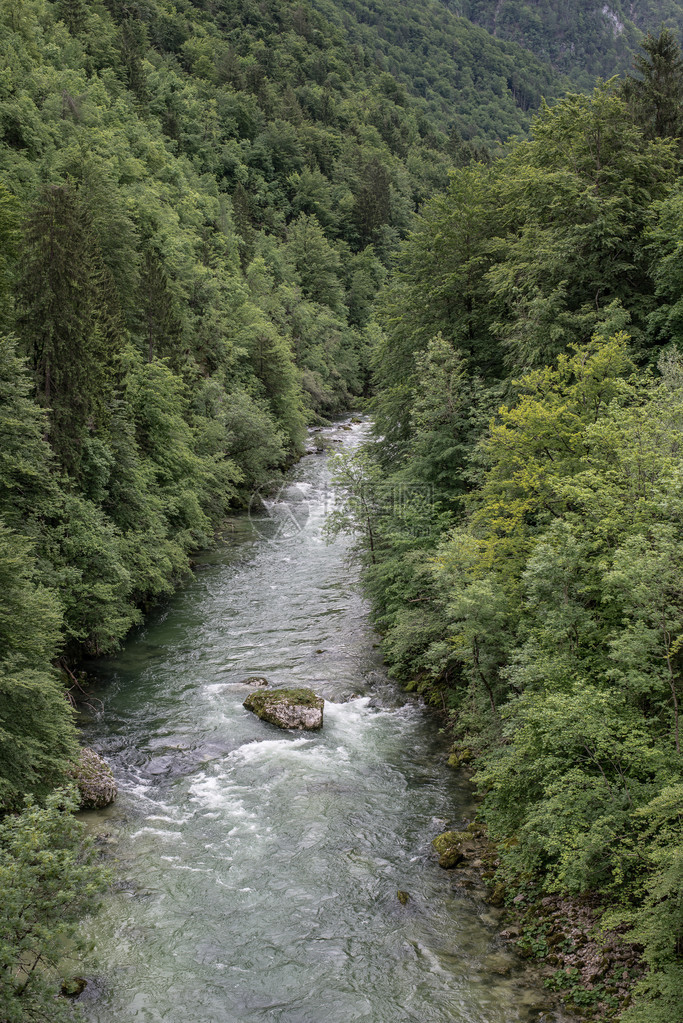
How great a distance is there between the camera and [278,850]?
12.5 m

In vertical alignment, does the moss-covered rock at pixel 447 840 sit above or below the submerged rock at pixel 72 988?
below

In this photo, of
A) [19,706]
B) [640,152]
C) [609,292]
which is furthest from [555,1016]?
[640,152]

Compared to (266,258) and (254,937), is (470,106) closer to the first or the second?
(266,258)

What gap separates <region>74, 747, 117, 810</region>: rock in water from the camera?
13.7m

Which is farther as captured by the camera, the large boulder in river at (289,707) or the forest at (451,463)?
the large boulder in river at (289,707)

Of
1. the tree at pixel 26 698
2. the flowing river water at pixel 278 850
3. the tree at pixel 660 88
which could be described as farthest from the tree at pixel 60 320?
the tree at pixel 660 88

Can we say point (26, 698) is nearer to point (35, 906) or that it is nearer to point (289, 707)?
point (35, 906)

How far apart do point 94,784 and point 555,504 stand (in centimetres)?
1159

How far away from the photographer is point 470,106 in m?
179

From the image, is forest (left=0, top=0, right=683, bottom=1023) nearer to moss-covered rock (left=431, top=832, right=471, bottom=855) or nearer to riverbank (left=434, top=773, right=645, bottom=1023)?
riverbank (left=434, top=773, right=645, bottom=1023)

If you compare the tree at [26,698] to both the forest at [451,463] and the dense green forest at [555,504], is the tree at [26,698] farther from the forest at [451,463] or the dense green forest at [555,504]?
the dense green forest at [555,504]

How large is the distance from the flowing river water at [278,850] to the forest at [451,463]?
1.21m

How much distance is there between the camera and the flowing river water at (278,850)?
9.39 metres

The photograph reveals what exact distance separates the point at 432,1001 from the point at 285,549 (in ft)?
75.2
